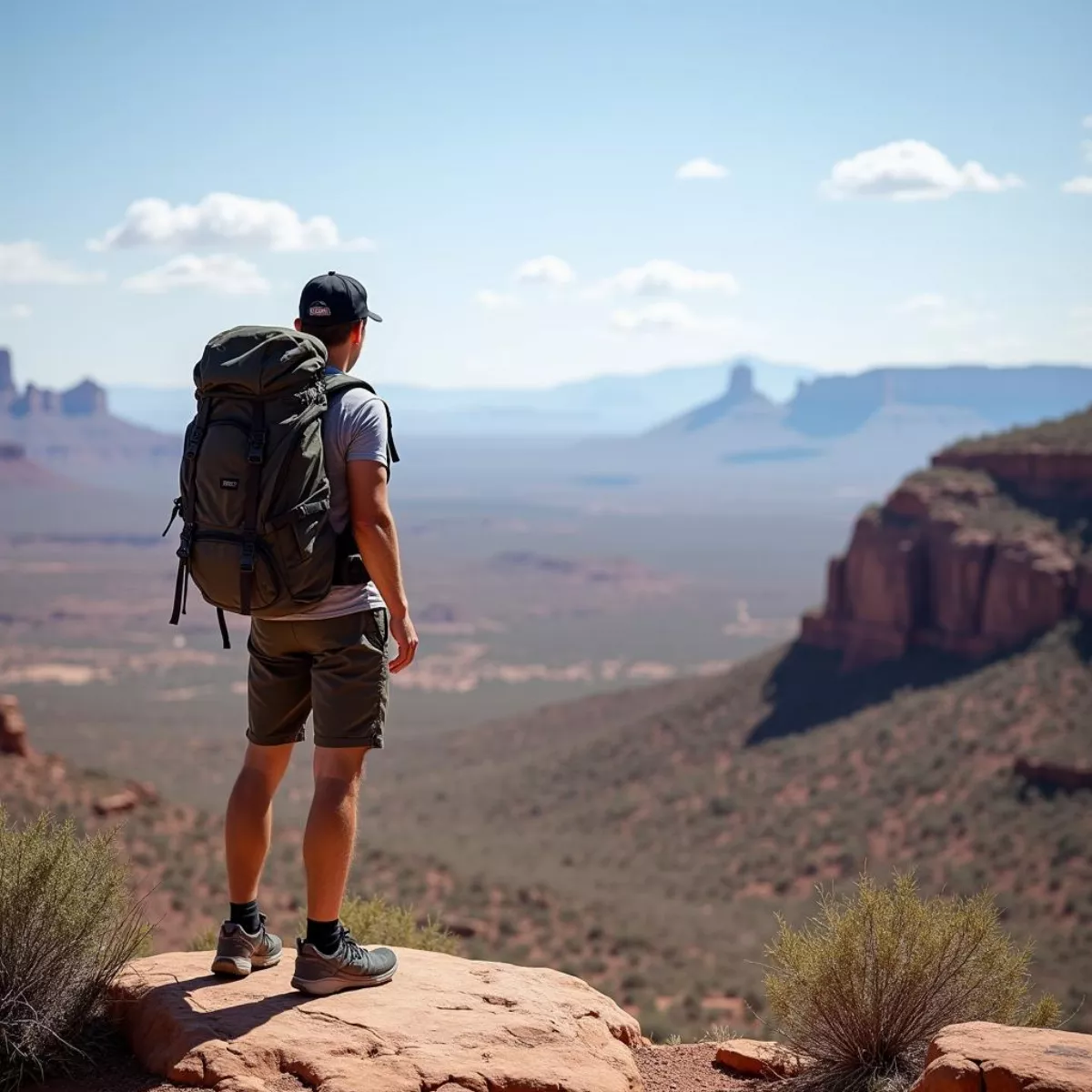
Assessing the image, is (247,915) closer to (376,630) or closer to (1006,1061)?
(376,630)

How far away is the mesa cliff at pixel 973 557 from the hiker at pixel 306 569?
28178 mm

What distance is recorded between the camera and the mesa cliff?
30.7 metres

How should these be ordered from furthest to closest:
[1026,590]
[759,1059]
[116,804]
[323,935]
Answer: [1026,590], [116,804], [759,1059], [323,935]

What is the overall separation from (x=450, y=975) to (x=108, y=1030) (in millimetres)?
1337

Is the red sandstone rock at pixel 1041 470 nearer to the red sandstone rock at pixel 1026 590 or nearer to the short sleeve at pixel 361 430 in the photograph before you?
the red sandstone rock at pixel 1026 590

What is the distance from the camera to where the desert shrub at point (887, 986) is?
4.95m

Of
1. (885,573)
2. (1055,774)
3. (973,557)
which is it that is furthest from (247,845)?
(885,573)

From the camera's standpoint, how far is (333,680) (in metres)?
4.66

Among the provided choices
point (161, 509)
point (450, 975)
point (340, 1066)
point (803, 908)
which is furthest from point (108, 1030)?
point (161, 509)

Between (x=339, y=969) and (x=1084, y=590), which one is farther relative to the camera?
(x=1084, y=590)

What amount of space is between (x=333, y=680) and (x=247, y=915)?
44.7 inches

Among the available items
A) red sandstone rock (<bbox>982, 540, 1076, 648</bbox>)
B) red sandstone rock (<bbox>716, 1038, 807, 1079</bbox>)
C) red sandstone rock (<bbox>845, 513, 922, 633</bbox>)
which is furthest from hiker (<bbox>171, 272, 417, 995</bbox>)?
red sandstone rock (<bbox>845, 513, 922, 633</bbox>)

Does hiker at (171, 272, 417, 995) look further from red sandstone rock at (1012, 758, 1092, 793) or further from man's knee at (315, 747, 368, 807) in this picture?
red sandstone rock at (1012, 758, 1092, 793)

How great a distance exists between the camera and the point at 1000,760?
27062mm
